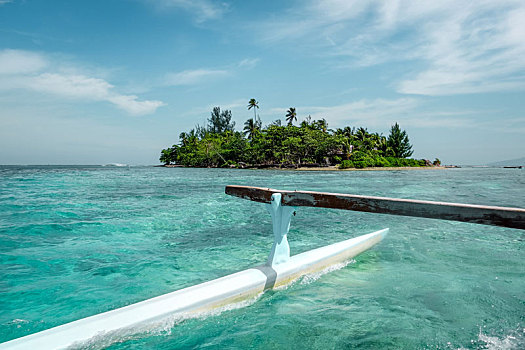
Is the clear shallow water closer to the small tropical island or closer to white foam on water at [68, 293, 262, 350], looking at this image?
white foam on water at [68, 293, 262, 350]

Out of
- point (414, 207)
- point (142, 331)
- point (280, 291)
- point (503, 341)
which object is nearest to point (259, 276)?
point (280, 291)

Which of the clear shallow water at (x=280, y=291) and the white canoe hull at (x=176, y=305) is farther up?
the white canoe hull at (x=176, y=305)

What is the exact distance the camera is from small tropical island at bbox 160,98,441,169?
56.7 metres

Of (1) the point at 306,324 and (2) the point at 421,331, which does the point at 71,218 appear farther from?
(2) the point at 421,331

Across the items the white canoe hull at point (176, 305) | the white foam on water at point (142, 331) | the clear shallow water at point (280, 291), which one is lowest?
the clear shallow water at point (280, 291)

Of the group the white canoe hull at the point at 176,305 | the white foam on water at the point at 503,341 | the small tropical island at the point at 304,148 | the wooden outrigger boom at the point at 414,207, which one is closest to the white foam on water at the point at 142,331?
the white canoe hull at the point at 176,305

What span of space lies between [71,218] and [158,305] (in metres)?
7.40

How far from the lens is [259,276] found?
3309 millimetres

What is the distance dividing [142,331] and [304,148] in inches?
2175

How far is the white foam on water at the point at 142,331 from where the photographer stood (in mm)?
2241

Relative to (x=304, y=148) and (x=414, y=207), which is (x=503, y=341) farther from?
(x=304, y=148)

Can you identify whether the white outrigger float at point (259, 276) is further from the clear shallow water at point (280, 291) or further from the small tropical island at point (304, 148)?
the small tropical island at point (304, 148)

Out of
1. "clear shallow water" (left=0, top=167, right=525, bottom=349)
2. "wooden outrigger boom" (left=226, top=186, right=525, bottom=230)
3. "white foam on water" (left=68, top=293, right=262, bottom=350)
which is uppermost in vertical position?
"wooden outrigger boom" (left=226, top=186, right=525, bottom=230)

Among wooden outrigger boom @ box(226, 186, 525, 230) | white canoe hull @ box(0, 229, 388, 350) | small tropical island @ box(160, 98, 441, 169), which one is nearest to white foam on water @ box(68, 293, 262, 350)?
white canoe hull @ box(0, 229, 388, 350)
